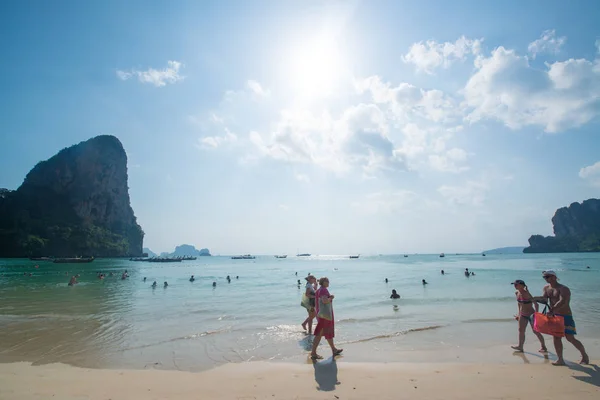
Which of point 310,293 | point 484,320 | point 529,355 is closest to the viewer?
point 529,355

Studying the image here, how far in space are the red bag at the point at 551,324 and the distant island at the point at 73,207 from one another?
143m

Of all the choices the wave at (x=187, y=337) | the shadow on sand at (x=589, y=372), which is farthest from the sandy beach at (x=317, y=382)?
the wave at (x=187, y=337)

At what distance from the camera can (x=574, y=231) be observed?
170875 millimetres

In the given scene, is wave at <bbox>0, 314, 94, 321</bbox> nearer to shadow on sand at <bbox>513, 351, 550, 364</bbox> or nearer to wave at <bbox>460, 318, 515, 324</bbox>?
shadow on sand at <bbox>513, 351, 550, 364</bbox>

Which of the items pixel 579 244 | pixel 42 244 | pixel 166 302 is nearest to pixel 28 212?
pixel 42 244

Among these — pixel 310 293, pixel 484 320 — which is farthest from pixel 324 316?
pixel 484 320

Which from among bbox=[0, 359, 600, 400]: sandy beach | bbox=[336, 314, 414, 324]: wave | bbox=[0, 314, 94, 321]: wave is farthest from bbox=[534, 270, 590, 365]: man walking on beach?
bbox=[0, 314, 94, 321]: wave

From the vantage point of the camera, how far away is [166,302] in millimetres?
21344

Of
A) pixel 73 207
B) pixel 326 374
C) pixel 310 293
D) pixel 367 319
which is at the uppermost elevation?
pixel 73 207

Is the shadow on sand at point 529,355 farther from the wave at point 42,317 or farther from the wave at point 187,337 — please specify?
the wave at point 42,317

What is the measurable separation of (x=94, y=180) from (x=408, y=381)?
530ft

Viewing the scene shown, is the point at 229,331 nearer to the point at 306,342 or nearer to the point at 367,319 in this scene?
the point at 306,342

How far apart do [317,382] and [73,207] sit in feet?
505

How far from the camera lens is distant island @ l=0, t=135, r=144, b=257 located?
373ft
